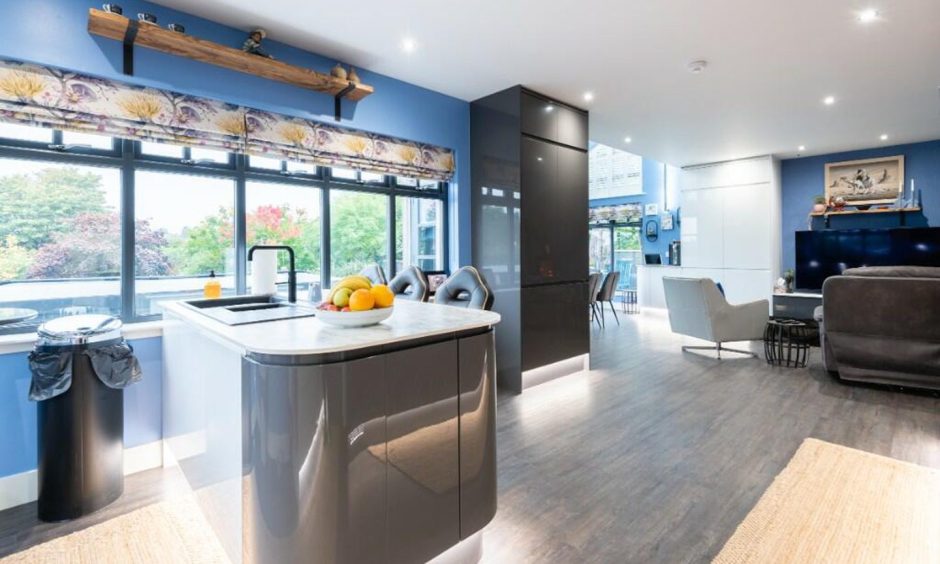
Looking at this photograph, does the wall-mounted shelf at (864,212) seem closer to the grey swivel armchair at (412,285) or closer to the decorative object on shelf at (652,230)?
the decorative object on shelf at (652,230)

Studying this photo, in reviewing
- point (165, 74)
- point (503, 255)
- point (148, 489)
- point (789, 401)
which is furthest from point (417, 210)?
point (789, 401)

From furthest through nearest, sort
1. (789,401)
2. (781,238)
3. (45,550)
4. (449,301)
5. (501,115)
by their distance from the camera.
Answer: (781,238) < (501,115) < (789,401) < (449,301) < (45,550)

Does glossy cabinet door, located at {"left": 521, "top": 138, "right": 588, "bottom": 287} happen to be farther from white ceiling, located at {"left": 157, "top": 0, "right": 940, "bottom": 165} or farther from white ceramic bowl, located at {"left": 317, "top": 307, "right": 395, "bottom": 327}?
white ceramic bowl, located at {"left": 317, "top": 307, "right": 395, "bottom": 327}

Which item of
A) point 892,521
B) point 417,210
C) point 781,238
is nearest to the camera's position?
point 892,521

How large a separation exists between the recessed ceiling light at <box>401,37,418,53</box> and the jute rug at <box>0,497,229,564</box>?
10.4 ft

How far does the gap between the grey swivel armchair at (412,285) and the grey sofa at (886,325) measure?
12.5 feet

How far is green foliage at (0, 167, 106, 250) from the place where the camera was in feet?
8.18

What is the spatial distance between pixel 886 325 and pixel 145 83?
5.97m

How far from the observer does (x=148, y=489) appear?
251 centimetres

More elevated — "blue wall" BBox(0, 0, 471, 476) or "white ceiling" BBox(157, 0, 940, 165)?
"white ceiling" BBox(157, 0, 940, 165)

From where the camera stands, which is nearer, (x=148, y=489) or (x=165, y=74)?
(x=148, y=489)

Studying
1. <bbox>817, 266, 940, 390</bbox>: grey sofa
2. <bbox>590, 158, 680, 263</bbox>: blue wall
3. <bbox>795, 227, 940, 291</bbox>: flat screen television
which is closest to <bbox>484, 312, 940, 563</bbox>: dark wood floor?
<bbox>817, 266, 940, 390</bbox>: grey sofa

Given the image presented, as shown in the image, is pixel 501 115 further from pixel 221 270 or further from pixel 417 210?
pixel 221 270

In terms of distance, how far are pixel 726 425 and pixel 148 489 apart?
3.76 m
